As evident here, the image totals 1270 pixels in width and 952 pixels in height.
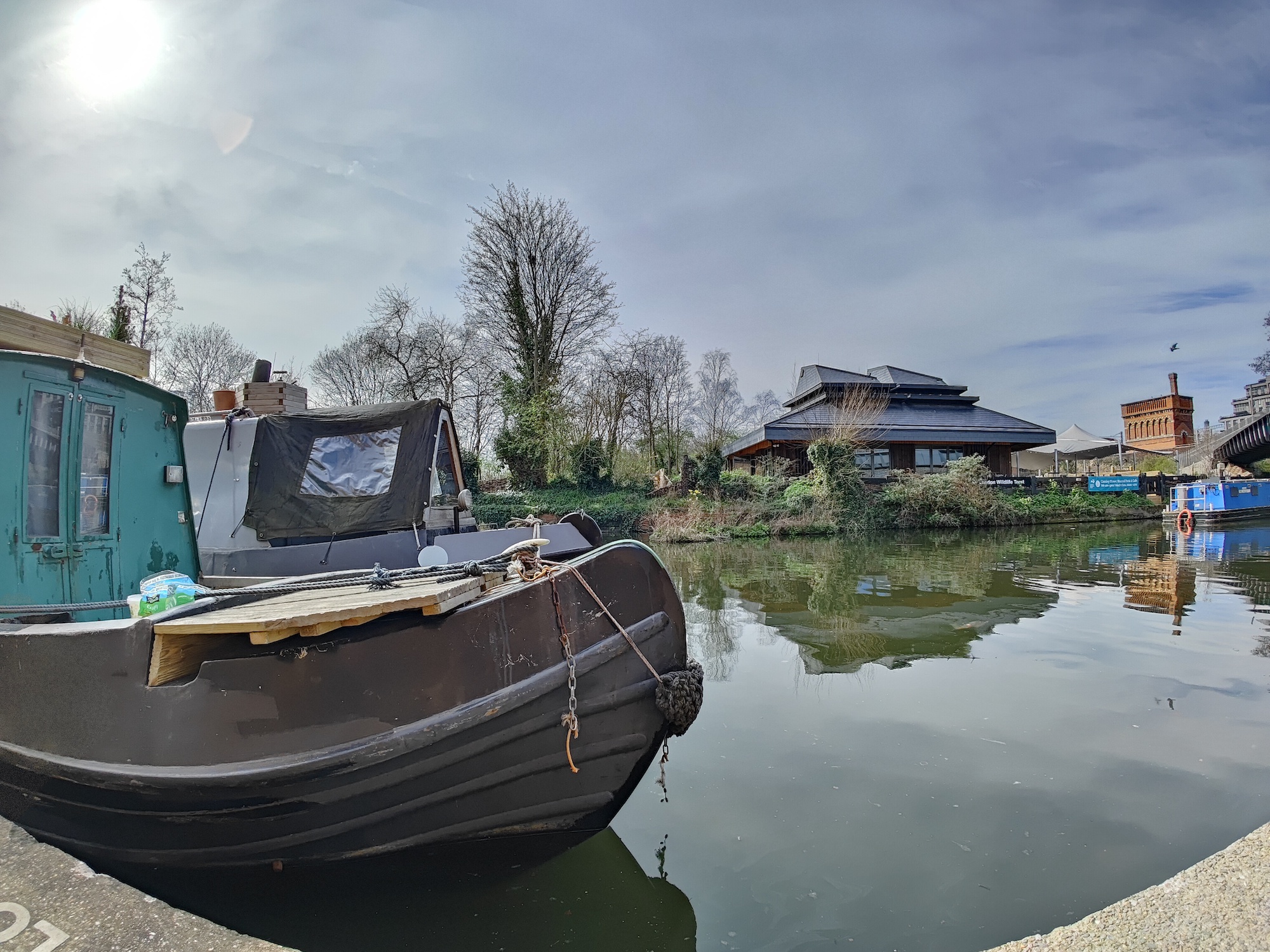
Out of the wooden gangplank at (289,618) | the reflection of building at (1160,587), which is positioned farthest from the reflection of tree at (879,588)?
the wooden gangplank at (289,618)

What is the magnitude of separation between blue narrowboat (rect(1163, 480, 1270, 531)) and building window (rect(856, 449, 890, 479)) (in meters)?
10.0

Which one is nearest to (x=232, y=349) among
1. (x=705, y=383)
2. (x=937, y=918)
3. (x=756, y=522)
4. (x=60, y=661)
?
(x=705, y=383)

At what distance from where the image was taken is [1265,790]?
3.61 m

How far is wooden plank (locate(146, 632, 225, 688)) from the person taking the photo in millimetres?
2561

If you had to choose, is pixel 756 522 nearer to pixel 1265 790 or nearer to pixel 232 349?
pixel 1265 790

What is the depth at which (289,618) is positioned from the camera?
A: 229cm

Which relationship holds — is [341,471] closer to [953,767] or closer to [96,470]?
[96,470]

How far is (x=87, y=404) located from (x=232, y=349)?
100 feet

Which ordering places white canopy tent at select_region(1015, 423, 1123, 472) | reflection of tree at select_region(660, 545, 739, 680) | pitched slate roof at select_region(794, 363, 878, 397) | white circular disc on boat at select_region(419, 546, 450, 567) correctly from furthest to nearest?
1. white canopy tent at select_region(1015, 423, 1123, 472)
2. pitched slate roof at select_region(794, 363, 878, 397)
3. reflection of tree at select_region(660, 545, 739, 680)
4. white circular disc on boat at select_region(419, 546, 450, 567)

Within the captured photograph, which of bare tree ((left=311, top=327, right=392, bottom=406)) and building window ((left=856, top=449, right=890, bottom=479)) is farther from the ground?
bare tree ((left=311, top=327, right=392, bottom=406))

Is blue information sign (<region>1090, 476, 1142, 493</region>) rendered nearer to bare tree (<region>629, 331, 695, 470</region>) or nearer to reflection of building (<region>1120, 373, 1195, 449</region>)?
bare tree (<region>629, 331, 695, 470</region>)

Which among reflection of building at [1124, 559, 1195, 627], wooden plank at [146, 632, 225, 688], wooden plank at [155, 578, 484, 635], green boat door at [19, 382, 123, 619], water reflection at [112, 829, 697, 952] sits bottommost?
water reflection at [112, 829, 697, 952]

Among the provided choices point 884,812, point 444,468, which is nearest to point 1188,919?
point 884,812

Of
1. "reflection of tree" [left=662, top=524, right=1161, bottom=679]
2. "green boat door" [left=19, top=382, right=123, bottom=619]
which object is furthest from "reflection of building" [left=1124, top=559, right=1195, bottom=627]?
"green boat door" [left=19, top=382, right=123, bottom=619]
